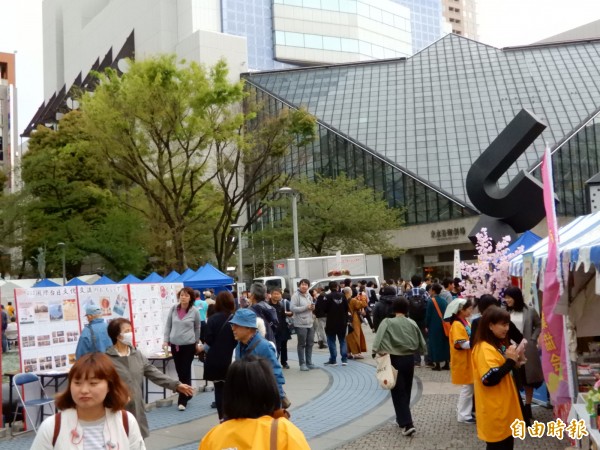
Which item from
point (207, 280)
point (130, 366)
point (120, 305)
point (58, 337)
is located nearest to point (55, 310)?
point (58, 337)

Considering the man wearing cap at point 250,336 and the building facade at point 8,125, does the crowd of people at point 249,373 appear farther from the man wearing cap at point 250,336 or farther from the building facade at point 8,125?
the building facade at point 8,125

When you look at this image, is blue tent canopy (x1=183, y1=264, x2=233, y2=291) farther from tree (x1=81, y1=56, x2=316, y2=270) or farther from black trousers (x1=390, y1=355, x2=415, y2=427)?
black trousers (x1=390, y1=355, x2=415, y2=427)

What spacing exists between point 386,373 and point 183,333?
12.1 ft

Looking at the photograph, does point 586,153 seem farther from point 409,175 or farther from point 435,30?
point 435,30

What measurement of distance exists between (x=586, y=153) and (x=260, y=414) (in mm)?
53856

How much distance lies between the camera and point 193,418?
32.1 ft

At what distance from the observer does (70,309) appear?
10406mm

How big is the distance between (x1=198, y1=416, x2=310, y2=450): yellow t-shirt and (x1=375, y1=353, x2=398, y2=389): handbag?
4999 millimetres

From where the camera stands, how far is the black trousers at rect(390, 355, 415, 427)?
789 centimetres

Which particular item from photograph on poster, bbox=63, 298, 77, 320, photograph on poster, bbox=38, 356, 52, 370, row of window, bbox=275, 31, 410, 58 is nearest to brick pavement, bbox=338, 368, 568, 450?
photograph on poster, bbox=38, 356, 52, 370

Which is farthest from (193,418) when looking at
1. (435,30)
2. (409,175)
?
(435,30)

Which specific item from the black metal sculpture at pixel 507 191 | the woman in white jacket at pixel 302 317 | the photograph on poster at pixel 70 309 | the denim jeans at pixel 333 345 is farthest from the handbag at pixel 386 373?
the black metal sculpture at pixel 507 191

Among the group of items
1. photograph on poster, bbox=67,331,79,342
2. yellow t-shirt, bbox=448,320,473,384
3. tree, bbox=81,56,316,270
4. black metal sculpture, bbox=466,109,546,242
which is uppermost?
tree, bbox=81,56,316,270

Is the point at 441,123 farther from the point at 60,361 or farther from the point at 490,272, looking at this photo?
the point at 60,361
